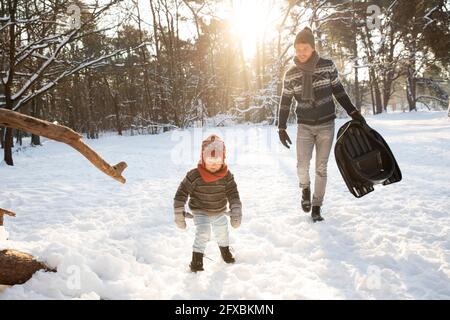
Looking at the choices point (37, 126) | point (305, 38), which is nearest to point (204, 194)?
point (37, 126)

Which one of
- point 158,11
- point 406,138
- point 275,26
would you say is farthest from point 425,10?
point 158,11

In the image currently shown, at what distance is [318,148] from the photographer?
4164mm

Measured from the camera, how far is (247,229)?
4168 mm

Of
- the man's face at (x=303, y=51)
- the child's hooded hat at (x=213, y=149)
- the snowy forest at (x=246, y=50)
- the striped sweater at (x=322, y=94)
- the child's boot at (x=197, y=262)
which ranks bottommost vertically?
the child's boot at (x=197, y=262)

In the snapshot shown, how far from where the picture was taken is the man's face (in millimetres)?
3953

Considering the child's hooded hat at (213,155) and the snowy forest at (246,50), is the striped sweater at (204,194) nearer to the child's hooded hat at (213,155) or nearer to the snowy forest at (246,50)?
the child's hooded hat at (213,155)

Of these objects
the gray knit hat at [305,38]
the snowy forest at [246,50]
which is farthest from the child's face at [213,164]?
the snowy forest at [246,50]

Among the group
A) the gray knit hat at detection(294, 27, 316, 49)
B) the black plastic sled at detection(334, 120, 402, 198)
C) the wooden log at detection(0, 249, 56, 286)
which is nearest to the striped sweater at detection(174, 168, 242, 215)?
the wooden log at detection(0, 249, 56, 286)

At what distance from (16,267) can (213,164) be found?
→ 1601 millimetres

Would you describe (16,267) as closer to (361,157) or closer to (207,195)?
(207,195)

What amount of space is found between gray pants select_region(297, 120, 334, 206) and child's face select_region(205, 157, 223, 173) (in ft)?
5.03

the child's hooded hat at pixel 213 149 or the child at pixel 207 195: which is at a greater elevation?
the child's hooded hat at pixel 213 149

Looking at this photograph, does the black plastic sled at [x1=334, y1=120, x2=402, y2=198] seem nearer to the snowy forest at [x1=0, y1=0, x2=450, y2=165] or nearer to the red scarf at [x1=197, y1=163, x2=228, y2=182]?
the red scarf at [x1=197, y1=163, x2=228, y2=182]

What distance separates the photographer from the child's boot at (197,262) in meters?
3.03
